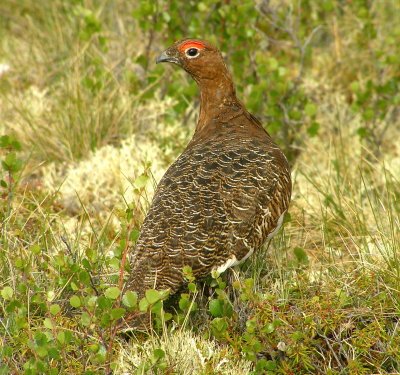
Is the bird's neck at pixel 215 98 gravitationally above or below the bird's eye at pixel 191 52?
below

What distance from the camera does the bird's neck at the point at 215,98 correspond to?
4.98 meters

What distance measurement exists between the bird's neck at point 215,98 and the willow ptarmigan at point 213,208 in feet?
0.52

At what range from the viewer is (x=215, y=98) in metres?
5.02

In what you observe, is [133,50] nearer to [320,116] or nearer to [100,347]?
[320,116]

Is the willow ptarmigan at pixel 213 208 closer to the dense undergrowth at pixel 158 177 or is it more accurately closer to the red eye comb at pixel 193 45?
the dense undergrowth at pixel 158 177

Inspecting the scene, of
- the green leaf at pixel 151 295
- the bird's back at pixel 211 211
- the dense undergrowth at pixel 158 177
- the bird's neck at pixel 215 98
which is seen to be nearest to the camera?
the green leaf at pixel 151 295

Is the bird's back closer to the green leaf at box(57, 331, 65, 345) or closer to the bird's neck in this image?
the bird's neck

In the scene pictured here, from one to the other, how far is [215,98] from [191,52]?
15.1 inches

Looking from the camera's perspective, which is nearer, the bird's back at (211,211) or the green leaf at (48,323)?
the green leaf at (48,323)

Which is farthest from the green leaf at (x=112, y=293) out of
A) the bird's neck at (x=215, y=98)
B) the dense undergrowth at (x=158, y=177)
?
the bird's neck at (x=215, y=98)

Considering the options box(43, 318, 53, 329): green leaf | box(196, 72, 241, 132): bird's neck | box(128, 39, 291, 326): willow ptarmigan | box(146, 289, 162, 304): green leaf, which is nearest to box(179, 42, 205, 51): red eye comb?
box(196, 72, 241, 132): bird's neck

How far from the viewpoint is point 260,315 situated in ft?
12.4

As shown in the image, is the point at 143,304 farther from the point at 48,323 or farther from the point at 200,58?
the point at 200,58

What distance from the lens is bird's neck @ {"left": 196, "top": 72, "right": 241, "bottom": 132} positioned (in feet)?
16.4
